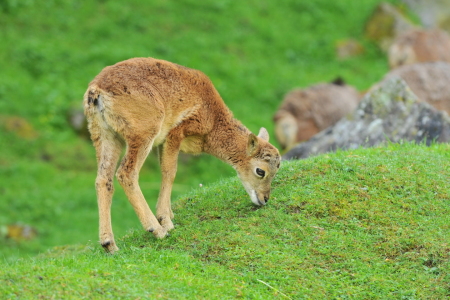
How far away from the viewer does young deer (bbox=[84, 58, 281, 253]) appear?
8891 millimetres

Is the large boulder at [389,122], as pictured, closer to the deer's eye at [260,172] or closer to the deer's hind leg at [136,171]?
the deer's eye at [260,172]

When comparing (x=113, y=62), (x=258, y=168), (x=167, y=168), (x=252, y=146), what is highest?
(x=252, y=146)

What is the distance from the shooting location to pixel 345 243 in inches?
332

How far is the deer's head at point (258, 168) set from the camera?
9.63 metres

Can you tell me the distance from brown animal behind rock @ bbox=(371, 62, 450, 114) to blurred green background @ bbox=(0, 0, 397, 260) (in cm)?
465

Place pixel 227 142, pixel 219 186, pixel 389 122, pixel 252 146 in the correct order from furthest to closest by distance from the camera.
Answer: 1. pixel 389 122
2. pixel 219 186
3. pixel 227 142
4. pixel 252 146

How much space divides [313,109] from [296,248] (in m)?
12.8

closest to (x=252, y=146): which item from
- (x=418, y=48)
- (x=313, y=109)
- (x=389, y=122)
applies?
(x=389, y=122)

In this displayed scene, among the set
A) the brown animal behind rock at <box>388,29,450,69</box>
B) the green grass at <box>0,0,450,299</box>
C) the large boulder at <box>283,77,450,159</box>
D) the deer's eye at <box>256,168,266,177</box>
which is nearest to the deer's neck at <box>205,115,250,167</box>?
the deer's eye at <box>256,168,266,177</box>

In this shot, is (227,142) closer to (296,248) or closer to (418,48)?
(296,248)

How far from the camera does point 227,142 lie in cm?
1031

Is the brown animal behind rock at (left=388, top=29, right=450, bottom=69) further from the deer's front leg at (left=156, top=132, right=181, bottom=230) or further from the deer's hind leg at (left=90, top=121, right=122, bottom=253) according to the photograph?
the deer's hind leg at (left=90, top=121, right=122, bottom=253)

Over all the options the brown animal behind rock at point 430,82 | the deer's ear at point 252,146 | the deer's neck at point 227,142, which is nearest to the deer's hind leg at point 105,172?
the deer's neck at point 227,142

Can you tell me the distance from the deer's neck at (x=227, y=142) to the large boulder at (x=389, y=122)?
12.8ft
